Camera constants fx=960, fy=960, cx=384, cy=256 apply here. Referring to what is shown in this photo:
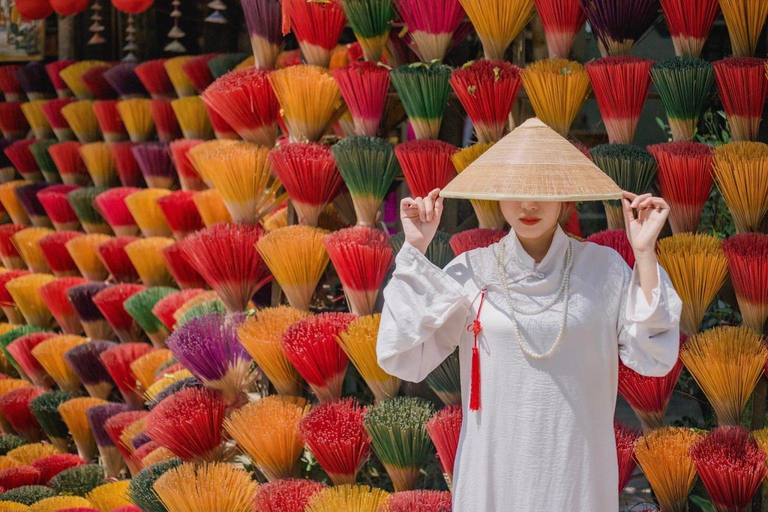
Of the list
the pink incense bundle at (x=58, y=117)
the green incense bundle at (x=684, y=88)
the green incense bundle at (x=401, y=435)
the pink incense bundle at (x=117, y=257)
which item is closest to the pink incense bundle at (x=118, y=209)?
the pink incense bundle at (x=117, y=257)

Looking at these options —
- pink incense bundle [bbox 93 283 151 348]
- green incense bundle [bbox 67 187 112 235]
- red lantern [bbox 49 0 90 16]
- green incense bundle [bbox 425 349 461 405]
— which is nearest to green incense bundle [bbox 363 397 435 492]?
green incense bundle [bbox 425 349 461 405]

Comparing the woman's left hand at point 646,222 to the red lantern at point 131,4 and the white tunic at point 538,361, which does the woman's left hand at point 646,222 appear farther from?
the red lantern at point 131,4

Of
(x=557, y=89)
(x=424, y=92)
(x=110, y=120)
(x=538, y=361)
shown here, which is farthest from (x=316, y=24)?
(x=110, y=120)

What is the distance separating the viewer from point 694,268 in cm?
164

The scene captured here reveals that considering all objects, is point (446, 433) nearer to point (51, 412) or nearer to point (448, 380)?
point (448, 380)

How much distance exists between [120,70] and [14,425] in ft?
3.61

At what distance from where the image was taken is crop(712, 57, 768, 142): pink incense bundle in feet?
5.49

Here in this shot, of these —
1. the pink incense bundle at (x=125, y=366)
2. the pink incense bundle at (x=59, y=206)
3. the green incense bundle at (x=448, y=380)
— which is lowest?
the pink incense bundle at (x=125, y=366)

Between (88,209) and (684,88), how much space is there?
6.17 feet

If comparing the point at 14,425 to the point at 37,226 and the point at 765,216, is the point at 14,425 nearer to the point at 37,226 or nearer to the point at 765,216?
the point at 37,226

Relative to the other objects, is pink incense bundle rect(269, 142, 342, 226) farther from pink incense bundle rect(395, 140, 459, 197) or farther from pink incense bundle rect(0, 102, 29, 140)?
pink incense bundle rect(0, 102, 29, 140)

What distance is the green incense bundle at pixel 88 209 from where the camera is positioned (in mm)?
2900

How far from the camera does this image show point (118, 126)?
9.69 feet

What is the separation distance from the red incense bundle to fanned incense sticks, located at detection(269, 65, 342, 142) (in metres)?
0.62
